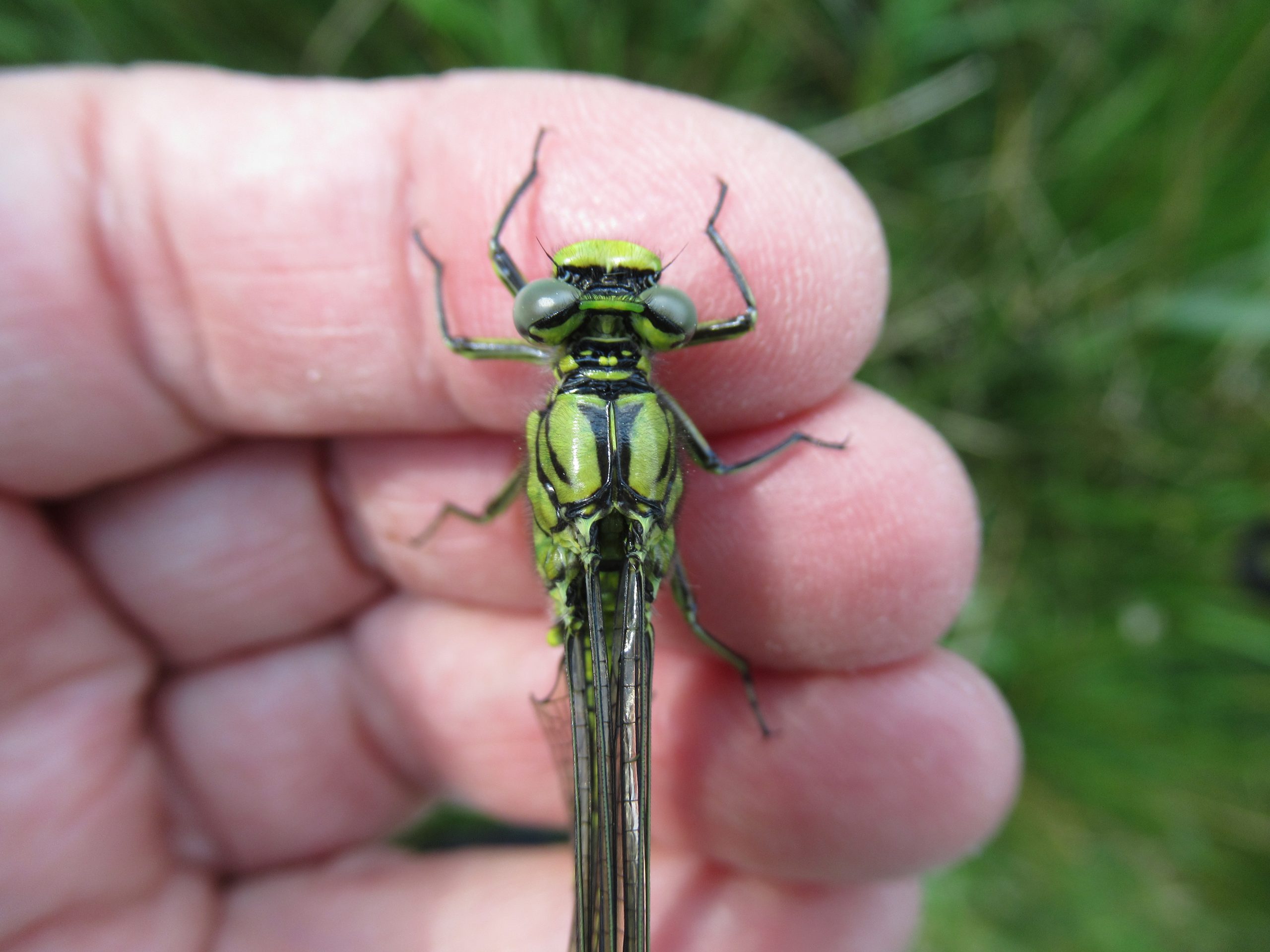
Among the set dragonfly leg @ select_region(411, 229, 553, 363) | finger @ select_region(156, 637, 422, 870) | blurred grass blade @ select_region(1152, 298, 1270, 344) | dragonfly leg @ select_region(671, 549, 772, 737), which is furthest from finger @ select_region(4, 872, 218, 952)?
blurred grass blade @ select_region(1152, 298, 1270, 344)

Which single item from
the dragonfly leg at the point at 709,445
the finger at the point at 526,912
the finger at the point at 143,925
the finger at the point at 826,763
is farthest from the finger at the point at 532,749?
the dragonfly leg at the point at 709,445

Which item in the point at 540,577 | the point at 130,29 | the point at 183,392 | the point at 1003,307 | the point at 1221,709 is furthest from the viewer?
the point at 1221,709

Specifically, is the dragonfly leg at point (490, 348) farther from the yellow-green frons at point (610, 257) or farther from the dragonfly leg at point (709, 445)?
the dragonfly leg at point (709, 445)

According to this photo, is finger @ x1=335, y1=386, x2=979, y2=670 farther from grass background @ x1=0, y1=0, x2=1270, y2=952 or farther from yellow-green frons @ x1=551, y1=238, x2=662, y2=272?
grass background @ x1=0, y1=0, x2=1270, y2=952

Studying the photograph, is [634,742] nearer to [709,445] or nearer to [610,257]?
[709,445]

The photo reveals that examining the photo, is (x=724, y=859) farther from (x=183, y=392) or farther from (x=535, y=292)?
(x=183, y=392)

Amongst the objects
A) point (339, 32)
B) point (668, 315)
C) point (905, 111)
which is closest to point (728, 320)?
point (668, 315)

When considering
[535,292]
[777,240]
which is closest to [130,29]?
[535,292]
